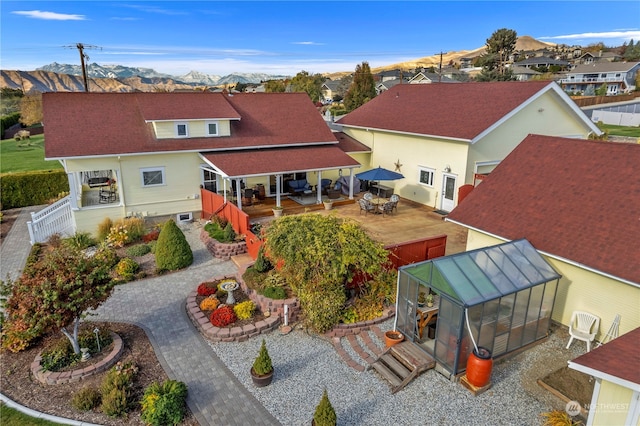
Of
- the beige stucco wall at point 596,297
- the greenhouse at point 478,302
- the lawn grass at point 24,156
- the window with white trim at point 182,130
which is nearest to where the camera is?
the greenhouse at point 478,302

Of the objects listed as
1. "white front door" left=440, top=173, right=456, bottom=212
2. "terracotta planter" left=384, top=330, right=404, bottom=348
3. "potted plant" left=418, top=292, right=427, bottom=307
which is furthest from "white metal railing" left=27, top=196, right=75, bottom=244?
"white front door" left=440, top=173, right=456, bottom=212

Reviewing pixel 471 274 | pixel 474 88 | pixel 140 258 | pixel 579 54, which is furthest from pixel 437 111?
pixel 579 54

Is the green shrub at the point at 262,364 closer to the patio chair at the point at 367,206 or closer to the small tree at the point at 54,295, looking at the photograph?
the small tree at the point at 54,295

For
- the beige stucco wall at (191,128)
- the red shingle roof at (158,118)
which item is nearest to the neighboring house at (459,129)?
the red shingle roof at (158,118)

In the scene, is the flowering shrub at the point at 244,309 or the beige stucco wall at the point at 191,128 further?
the beige stucco wall at the point at 191,128

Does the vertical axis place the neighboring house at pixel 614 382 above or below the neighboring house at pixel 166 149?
below

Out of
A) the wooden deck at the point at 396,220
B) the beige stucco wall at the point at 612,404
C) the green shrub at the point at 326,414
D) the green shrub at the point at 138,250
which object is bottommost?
the green shrub at the point at 138,250

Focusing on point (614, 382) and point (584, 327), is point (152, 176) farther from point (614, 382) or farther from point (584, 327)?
point (614, 382)
